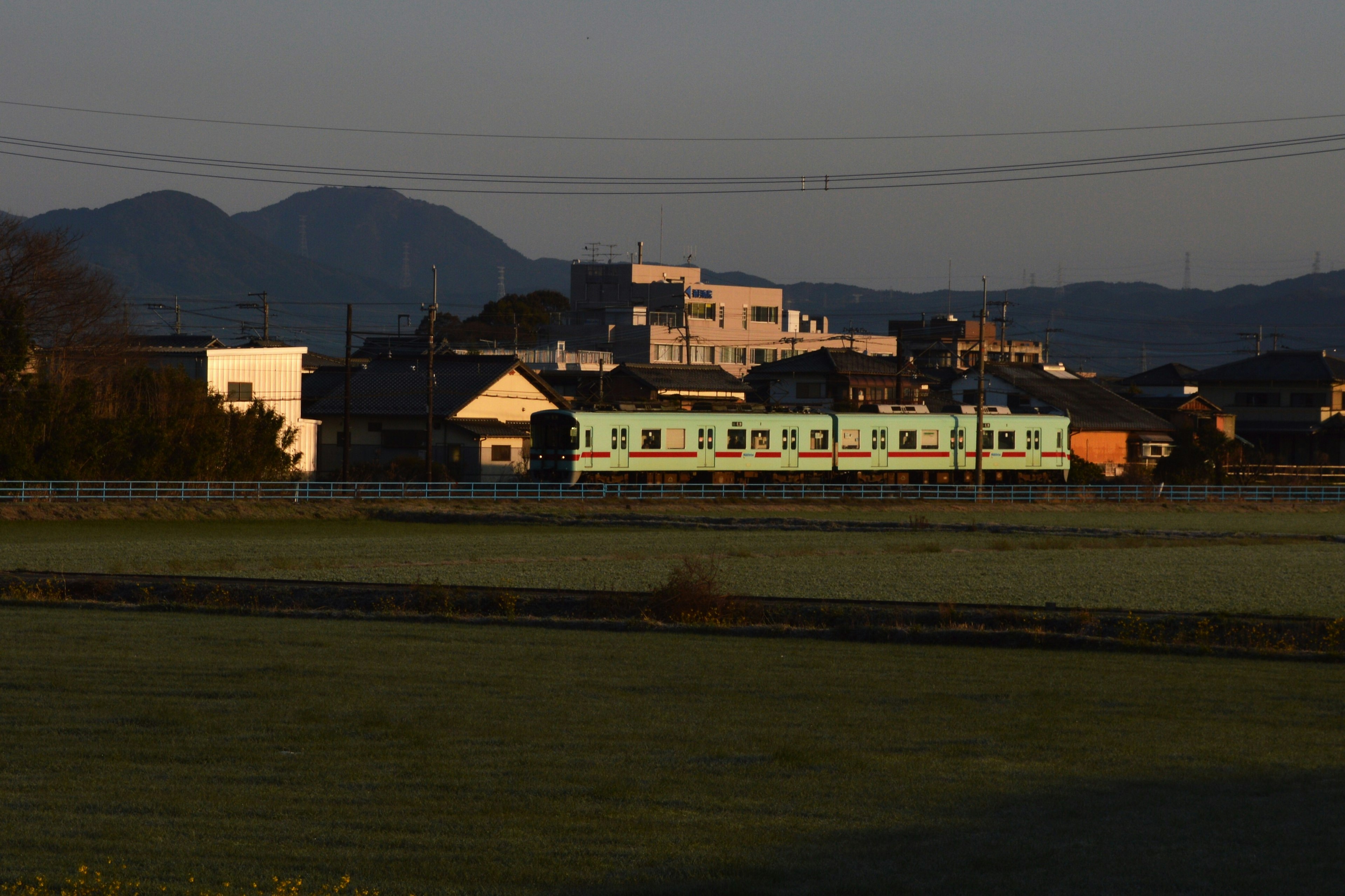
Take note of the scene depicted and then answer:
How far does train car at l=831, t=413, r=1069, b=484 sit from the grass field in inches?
444

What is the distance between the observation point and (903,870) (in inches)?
246

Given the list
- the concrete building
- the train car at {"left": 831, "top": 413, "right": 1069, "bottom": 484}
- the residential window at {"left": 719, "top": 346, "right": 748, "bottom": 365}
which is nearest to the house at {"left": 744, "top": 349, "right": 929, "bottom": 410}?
the concrete building

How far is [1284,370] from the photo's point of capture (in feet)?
222

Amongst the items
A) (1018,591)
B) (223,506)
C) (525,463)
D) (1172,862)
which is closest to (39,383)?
(223,506)

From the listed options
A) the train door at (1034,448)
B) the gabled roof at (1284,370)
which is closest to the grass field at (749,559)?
the train door at (1034,448)

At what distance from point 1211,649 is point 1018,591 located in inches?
223

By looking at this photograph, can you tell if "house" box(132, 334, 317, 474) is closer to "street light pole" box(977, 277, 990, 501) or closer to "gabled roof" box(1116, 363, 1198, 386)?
"street light pole" box(977, 277, 990, 501)

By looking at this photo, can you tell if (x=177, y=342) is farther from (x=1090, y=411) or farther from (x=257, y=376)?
(x=1090, y=411)

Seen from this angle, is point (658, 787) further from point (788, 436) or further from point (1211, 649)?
point (788, 436)

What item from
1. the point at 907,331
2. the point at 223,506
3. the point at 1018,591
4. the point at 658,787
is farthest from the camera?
the point at 907,331

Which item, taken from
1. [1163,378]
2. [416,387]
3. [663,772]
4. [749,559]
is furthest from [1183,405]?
[663,772]

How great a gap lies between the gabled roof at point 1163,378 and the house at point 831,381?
1595cm

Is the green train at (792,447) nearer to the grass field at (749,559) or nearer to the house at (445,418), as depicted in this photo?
the grass field at (749,559)

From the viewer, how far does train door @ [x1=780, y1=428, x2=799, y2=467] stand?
144 feet
